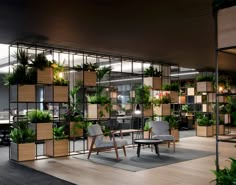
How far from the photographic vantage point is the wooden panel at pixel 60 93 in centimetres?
752

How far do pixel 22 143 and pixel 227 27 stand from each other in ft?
18.4

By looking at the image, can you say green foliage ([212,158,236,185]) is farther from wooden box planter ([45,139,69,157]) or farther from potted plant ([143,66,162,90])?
potted plant ([143,66,162,90])

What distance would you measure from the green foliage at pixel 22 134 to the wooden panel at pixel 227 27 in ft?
18.0

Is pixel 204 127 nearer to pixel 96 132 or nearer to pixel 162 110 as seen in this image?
pixel 162 110

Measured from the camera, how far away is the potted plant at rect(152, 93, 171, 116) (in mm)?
10117

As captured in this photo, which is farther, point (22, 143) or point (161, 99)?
point (161, 99)

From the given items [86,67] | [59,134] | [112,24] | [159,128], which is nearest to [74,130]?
[59,134]

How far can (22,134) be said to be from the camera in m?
6.95

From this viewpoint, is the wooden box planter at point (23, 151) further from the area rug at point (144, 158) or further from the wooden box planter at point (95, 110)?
the wooden box planter at point (95, 110)

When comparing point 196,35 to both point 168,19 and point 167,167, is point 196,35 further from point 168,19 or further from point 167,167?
point 167,167

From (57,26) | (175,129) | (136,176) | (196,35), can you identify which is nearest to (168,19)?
(196,35)

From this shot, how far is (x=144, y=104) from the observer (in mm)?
9688

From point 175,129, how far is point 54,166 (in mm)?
5212

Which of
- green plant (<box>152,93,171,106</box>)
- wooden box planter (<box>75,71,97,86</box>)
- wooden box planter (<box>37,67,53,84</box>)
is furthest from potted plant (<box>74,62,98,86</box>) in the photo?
green plant (<box>152,93,171,106</box>)
